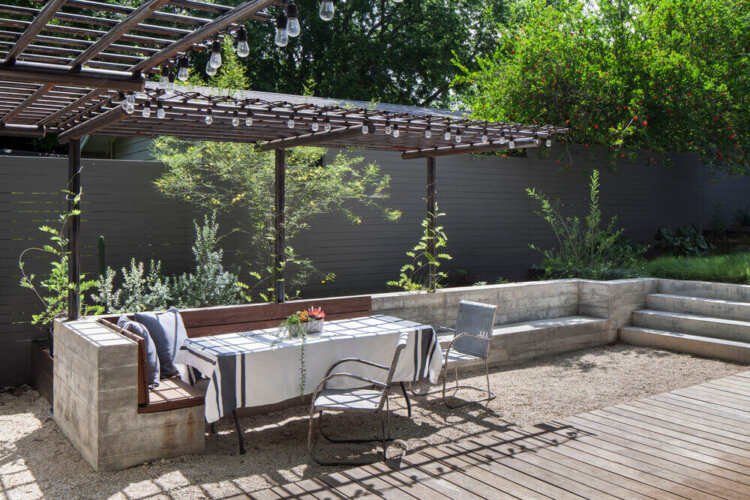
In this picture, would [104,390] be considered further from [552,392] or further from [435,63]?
[435,63]

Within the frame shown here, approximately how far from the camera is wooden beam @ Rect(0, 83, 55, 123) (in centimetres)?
350

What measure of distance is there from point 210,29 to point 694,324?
6.53 meters

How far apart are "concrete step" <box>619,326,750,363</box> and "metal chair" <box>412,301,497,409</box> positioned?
277 centimetres

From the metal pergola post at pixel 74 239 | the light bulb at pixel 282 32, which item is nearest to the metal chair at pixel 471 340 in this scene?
the metal pergola post at pixel 74 239

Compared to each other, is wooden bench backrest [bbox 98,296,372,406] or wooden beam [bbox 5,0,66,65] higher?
wooden beam [bbox 5,0,66,65]

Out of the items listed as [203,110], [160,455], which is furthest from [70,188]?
[160,455]

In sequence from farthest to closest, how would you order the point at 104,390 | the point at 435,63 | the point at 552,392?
the point at 435,63 < the point at 552,392 < the point at 104,390

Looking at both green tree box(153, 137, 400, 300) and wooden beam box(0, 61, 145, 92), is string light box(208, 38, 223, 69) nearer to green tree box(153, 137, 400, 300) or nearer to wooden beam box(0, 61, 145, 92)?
wooden beam box(0, 61, 145, 92)

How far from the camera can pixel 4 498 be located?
3.54 m

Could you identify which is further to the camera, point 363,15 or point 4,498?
point 363,15

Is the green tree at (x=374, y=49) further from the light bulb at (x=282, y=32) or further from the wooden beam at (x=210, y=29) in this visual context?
the light bulb at (x=282, y=32)

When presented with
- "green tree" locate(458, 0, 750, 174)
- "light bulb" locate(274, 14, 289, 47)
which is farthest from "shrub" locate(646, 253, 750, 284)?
"light bulb" locate(274, 14, 289, 47)

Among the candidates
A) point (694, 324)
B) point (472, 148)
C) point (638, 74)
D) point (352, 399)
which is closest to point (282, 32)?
point (352, 399)

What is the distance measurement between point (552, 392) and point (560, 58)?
5.92 meters
